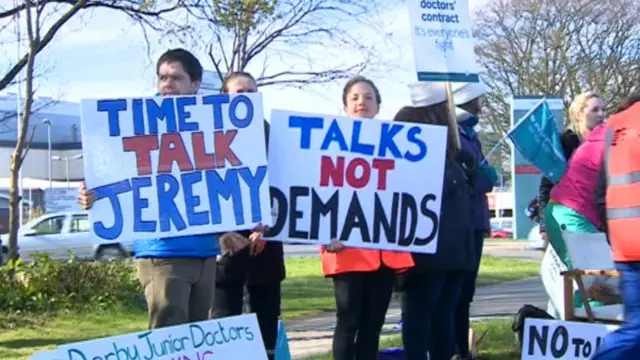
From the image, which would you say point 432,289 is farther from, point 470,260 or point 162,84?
point 162,84

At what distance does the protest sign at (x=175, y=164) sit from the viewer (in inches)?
184

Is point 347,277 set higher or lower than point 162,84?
lower

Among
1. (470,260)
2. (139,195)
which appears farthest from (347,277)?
(139,195)

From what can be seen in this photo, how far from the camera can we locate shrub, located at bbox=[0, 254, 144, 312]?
11453 mm

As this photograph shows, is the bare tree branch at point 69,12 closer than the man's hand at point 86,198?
No

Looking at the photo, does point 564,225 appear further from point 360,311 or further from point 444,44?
point 360,311

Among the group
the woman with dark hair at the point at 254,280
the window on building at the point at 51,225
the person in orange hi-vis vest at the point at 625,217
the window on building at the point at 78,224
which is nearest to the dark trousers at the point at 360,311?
the woman with dark hair at the point at 254,280

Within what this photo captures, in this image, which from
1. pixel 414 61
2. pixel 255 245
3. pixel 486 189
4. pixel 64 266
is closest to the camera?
pixel 255 245

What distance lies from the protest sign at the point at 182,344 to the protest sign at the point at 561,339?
5.13 feet

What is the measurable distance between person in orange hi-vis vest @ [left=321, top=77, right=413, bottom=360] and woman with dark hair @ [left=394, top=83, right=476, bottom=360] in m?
0.21

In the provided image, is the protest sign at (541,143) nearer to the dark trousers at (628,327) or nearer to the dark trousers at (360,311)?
the dark trousers at (360,311)

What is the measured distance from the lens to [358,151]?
17.6 feet

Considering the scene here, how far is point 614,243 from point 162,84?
7.43 feet

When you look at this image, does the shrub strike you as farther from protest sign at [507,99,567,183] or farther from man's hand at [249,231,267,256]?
man's hand at [249,231,267,256]
